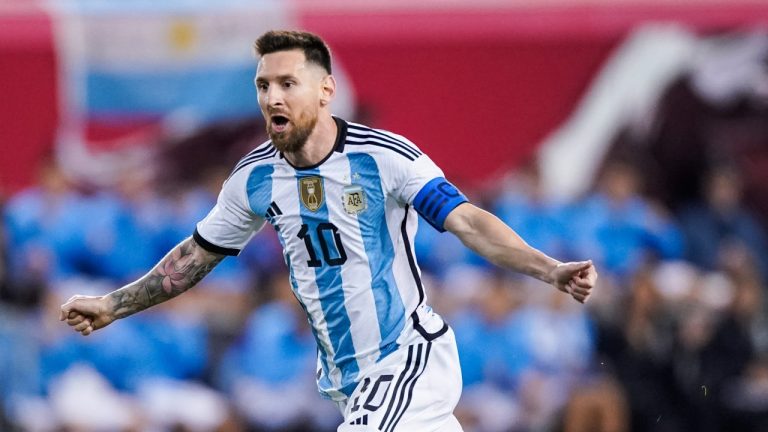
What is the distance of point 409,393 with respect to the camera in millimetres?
6250

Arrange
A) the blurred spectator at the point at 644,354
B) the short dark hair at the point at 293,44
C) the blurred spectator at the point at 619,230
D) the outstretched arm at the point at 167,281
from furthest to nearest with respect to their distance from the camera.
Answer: the blurred spectator at the point at 619,230, the blurred spectator at the point at 644,354, the outstretched arm at the point at 167,281, the short dark hair at the point at 293,44

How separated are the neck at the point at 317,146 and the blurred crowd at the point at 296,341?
5.42 meters

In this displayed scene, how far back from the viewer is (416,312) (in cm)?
638

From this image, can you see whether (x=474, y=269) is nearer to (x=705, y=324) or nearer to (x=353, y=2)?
(x=705, y=324)

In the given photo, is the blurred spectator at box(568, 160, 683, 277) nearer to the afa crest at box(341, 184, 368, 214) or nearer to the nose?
the afa crest at box(341, 184, 368, 214)

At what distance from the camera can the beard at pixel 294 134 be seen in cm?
605

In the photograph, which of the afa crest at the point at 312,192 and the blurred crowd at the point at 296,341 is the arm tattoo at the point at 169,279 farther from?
the blurred crowd at the point at 296,341

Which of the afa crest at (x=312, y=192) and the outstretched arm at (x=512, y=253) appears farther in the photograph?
the afa crest at (x=312, y=192)

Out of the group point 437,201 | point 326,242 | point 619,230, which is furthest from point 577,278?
point 619,230

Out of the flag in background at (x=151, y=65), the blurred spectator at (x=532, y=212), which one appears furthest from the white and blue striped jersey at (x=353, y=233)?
the flag in background at (x=151, y=65)

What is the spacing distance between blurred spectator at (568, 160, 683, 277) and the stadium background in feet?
0.09

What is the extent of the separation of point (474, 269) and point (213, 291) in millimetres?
2302

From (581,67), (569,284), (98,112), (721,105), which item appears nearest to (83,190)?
(98,112)

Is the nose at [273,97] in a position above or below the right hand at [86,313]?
above
